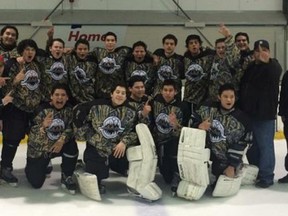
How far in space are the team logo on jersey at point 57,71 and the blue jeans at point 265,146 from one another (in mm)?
1615

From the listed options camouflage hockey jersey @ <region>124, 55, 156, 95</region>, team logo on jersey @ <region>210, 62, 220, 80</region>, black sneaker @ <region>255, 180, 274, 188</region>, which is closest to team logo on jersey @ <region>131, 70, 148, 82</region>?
camouflage hockey jersey @ <region>124, 55, 156, 95</region>

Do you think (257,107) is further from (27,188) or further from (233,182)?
(27,188)

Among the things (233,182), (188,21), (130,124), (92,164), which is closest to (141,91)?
(130,124)

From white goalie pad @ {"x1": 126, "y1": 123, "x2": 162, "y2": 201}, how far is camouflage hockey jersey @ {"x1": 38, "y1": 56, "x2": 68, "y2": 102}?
37.0 inches

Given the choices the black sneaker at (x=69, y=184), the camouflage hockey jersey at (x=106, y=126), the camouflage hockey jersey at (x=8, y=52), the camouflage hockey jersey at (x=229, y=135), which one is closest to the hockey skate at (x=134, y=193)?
the camouflage hockey jersey at (x=106, y=126)

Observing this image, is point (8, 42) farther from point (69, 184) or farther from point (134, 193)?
point (134, 193)

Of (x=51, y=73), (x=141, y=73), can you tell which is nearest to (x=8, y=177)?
(x=51, y=73)

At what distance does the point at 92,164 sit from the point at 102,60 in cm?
110

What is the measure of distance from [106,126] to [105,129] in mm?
24

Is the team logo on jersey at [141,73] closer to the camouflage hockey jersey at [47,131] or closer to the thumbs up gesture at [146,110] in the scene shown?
the thumbs up gesture at [146,110]

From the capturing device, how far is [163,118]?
381cm

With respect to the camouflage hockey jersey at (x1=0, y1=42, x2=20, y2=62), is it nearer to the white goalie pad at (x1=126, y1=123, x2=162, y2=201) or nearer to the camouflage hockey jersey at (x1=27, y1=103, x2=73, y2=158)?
the camouflage hockey jersey at (x1=27, y1=103, x2=73, y2=158)

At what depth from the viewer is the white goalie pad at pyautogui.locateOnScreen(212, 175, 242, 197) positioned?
3.58 meters

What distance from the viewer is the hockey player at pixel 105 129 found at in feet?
11.8
